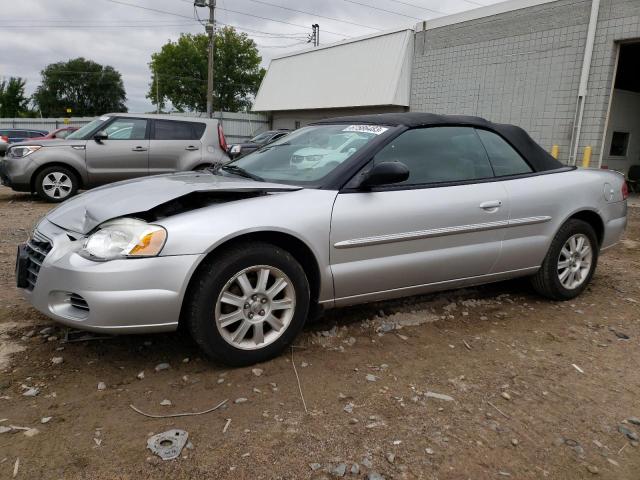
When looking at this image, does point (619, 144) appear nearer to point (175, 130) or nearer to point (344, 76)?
point (344, 76)

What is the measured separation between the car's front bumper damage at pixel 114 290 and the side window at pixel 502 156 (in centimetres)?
238

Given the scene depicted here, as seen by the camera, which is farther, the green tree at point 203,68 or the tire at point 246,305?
the green tree at point 203,68

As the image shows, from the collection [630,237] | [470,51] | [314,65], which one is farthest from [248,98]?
[630,237]

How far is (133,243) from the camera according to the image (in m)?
2.61

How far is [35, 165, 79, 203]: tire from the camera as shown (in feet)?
29.2

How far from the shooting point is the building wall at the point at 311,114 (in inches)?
772

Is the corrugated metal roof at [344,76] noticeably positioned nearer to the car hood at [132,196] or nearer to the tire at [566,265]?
the tire at [566,265]

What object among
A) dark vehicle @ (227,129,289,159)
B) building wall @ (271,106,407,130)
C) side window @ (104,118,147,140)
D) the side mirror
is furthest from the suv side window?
building wall @ (271,106,407,130)

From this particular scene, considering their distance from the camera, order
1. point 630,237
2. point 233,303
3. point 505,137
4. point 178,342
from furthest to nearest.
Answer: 1. point 630,237
2. point 505,137
3. point 178,342
4. point 233,303

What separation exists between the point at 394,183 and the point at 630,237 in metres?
5.98

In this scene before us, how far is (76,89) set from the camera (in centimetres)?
7219

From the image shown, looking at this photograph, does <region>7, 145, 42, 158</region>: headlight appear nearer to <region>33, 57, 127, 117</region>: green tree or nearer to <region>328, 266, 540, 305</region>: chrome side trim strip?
<region>328, 266, 540, 305</region>: chrome side trim strip

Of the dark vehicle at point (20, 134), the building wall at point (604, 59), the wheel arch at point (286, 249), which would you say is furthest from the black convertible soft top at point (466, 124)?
the dark vehicle at point (20, 134)

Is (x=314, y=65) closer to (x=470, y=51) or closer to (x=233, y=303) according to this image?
(x=470, y=51)
